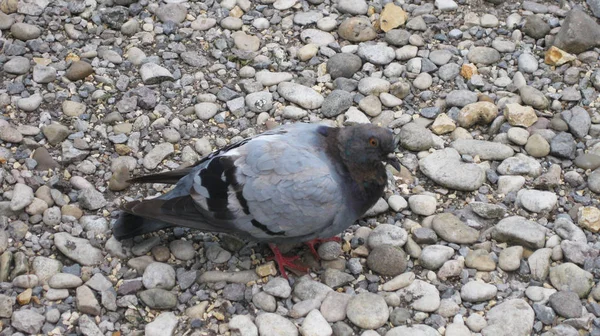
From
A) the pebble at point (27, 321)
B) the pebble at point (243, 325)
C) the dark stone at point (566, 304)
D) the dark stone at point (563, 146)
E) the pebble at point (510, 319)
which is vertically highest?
the dark stone at point (563, 146)

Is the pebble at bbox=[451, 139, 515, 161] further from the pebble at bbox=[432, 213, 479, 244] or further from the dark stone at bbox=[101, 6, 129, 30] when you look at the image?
the dark stone at bbox=[101, 6, 129, 30]

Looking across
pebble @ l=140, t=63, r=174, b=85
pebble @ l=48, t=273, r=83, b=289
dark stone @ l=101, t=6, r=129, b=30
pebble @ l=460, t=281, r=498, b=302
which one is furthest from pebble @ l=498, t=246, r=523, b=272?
dark stone @ l=101, t=6, r=129, b=30

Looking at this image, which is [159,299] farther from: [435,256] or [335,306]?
[435,256]

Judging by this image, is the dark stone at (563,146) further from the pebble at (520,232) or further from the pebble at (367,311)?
the pebble at (367,311)

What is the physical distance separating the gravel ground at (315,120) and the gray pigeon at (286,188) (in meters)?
0.39

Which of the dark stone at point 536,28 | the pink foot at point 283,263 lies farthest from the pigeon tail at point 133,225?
the dark stone at point 536,28

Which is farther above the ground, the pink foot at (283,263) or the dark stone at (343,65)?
the dark stone at (343,65)

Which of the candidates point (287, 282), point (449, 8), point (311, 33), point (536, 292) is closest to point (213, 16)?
point (311, 33)

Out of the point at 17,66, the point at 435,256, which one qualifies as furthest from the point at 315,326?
the point at 17,66

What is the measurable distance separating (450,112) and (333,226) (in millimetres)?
2033

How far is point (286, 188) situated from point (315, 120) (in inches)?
66.5

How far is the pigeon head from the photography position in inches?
210

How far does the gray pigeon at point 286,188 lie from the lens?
5281 millimetres

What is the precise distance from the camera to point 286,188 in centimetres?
527
